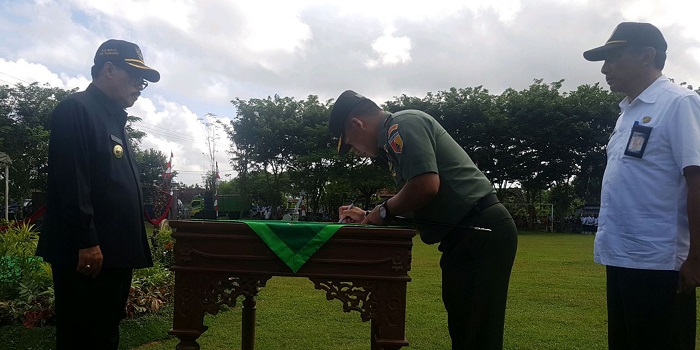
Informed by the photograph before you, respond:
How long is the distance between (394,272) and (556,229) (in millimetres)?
31414

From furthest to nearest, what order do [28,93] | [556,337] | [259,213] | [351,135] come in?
[259,213]
[28,93]
[556,337]
[351,135]

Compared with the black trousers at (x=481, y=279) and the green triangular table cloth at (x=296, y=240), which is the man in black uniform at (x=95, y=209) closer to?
the green triangular table cloth at (x=296, y=240)

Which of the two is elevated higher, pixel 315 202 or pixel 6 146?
pixel 6 146

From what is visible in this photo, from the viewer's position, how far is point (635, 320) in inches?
86.0

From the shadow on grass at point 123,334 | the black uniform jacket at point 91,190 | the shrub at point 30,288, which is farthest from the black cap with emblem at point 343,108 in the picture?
the shrub at point 30,288

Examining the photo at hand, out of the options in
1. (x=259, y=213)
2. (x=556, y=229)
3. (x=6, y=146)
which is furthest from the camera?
(x=259, y=213)

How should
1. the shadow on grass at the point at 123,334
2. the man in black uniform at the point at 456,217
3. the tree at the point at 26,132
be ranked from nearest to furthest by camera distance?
1. the man in black uniform at the point at 456,217
2. the shadow on grass at the point at 123,334
3. the tree at the point at 26,132

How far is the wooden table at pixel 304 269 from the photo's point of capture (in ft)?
7.18

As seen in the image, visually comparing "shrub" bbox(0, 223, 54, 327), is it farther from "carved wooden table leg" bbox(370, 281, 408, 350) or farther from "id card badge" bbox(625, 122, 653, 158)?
"id card badge" bbox(625, 122, 653, 158)

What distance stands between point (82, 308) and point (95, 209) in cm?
49

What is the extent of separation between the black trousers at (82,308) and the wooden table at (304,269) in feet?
1.77

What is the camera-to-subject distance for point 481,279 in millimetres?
2402

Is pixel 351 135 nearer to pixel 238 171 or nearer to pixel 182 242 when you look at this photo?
pixel 182 242

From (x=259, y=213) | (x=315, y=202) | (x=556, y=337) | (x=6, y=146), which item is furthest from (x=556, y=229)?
(x=6, y=146)
